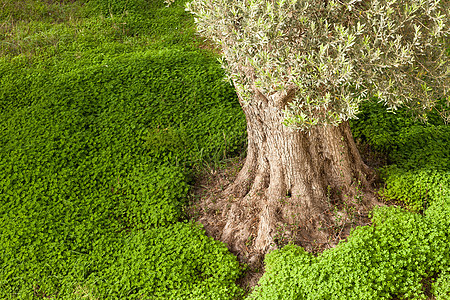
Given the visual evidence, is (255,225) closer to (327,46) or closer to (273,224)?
(273,224)

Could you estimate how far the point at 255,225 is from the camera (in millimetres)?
6707

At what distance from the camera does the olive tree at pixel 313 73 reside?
4.68m

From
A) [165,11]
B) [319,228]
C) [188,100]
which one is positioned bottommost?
[319,228]

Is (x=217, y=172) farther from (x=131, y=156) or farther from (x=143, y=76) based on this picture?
(x=143, y=76)

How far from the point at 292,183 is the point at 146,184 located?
2.77 metres

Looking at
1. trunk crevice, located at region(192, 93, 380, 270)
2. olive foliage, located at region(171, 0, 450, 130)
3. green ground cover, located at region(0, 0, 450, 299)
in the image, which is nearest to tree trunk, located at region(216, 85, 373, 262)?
trunk crevice, located at region(192, 93, 380, 270)

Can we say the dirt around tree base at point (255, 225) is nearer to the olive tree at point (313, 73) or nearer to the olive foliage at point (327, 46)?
the olive tree at point (313, 73)

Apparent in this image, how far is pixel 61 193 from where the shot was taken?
7746 millimetres

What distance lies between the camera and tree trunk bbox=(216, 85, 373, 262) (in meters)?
6.35

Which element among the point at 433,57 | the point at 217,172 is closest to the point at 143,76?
the point at 217,172

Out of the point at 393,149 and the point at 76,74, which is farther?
the point at 76,74

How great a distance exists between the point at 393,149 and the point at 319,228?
235cm

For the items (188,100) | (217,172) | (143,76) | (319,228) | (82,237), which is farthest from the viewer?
(143,76)

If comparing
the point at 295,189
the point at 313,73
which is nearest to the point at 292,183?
the point at 295,189
